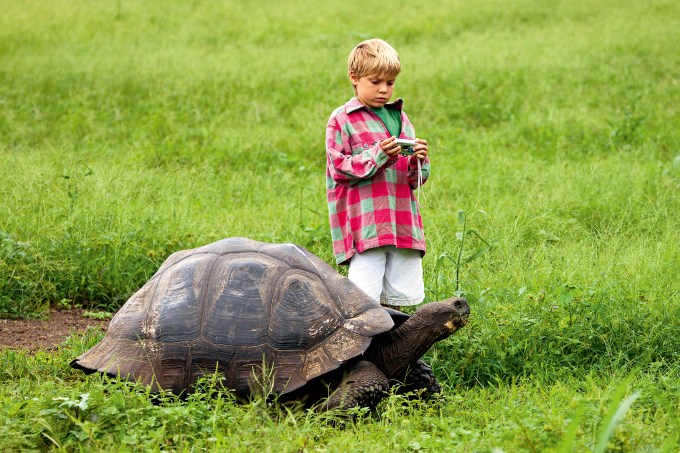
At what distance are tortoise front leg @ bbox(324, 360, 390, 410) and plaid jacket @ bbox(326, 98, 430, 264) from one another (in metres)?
0.72

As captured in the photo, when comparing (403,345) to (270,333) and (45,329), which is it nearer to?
(270,333)

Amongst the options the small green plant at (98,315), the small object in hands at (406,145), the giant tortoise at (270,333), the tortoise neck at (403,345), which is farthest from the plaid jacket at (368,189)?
the small green plant at (98,315)

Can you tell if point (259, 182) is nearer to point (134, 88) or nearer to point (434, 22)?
point (134, 88)

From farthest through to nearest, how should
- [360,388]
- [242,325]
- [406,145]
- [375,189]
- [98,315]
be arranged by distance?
[98,315] → [375,189] → [406,145] → [242,325] → [360,388]

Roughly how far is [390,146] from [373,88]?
0.37 m

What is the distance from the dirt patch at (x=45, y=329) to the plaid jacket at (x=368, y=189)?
5.32 ft

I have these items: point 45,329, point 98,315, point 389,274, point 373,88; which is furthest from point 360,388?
point 45,329

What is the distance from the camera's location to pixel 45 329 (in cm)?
483

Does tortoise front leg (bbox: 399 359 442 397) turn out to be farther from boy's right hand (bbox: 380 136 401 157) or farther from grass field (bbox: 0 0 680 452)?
boy's right hand (bbox: 380 136 401 157)

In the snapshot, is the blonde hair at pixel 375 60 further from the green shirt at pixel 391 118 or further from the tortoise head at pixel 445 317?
the tortoise head at pixel 445 317


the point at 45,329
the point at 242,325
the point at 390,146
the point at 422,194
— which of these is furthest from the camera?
the point at 422,194

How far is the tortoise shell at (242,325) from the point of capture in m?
3.58

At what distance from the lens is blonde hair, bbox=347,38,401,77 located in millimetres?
3996

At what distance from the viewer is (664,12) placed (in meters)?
12.7
